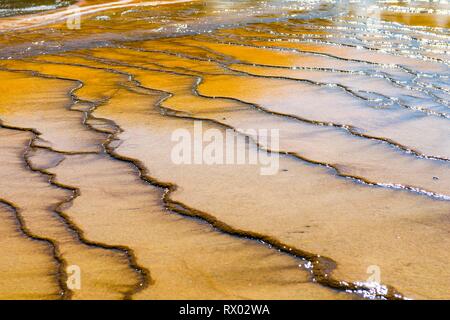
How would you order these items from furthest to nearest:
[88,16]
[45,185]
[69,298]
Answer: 1. [88,16]
2. [45,185]
3. [69,298]

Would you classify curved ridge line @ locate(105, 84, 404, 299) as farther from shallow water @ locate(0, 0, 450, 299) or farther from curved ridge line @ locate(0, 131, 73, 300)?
curved ridge line @ locate(0, 131, 73, 300)

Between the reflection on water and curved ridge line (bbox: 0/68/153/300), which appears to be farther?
the reflection on water

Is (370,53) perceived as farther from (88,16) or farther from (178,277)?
(88,16)

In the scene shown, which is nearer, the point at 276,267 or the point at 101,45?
the point at 276,267

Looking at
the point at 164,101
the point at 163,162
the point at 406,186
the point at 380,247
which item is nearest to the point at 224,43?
the point at 164,101

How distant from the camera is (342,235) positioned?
192 centimetres

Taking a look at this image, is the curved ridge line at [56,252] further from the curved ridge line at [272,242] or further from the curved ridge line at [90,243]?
the curved ridge line at [272,242]

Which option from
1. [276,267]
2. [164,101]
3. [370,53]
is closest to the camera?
[276,267]

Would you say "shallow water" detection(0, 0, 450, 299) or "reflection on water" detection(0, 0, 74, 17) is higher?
"reflection on water" detection(0, 0, 74, 17)

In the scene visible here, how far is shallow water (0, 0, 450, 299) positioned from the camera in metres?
1.73

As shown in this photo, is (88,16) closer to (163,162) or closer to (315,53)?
(315,53)

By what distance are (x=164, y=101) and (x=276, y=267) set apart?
80.2 inches

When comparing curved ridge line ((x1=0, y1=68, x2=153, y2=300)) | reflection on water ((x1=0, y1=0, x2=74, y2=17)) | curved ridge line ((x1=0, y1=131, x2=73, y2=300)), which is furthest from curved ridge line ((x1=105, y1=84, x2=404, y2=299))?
reflection on water ((x1=0, y1=0, x2=74, y2=17))

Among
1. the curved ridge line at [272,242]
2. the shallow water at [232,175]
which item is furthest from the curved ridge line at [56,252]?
the curved ridge line at [272,242]
